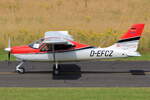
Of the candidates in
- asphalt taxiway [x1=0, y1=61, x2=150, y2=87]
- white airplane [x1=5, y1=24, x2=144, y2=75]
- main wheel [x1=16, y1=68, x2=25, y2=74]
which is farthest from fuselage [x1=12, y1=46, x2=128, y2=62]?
asphalt taxiway [x1=0, y1=61, x2=150, y2=87]

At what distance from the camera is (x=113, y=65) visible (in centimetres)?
2314

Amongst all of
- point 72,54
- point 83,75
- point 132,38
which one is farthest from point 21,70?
point 132,38

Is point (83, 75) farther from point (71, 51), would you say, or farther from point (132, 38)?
point (132, 38)

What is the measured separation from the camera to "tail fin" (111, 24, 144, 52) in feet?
65.5
